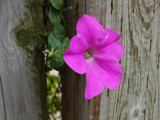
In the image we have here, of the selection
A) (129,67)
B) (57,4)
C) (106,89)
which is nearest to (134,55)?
(129,67)

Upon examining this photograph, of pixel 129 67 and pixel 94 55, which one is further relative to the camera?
pixel 129 67

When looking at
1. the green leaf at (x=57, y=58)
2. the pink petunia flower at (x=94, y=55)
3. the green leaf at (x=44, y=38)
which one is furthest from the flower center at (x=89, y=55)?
the green leaf at (x=44, y=38)

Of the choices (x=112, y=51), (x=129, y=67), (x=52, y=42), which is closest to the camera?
(x=112, y=51)

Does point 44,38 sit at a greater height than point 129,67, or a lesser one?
greater

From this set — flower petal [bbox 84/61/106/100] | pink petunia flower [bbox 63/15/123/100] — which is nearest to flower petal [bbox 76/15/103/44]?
pink petunia flower [bbox 63/15/123/100]

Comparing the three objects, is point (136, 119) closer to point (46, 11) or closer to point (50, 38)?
point (50, 38)

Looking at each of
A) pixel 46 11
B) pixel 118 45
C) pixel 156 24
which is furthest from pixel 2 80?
pixel 156 24

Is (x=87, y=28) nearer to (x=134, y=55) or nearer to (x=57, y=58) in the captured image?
(x=57, y=58)

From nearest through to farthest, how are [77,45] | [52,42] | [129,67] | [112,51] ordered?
[77,45] < [112,51] < [52,42] < [129,67]
